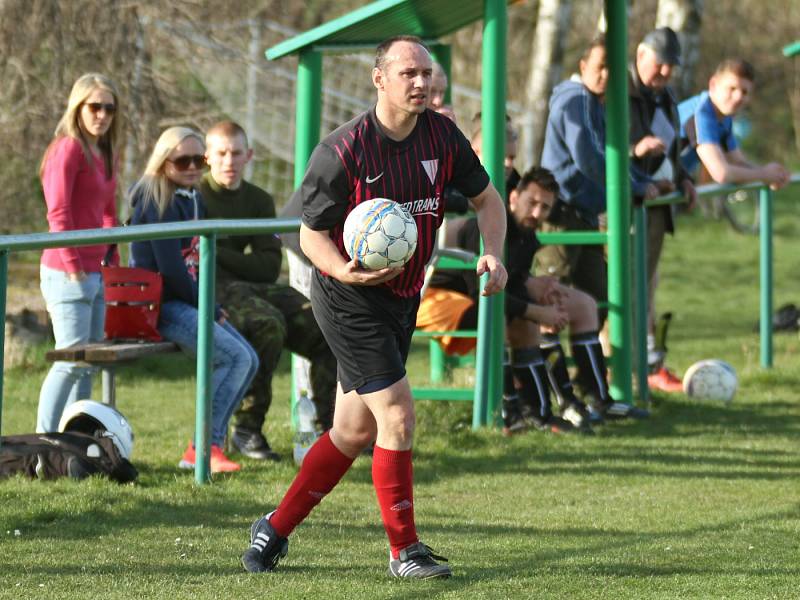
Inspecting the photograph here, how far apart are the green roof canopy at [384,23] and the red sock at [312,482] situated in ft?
11.7

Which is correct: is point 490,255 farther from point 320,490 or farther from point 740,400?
point 740,400

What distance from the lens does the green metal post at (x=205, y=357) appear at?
7.38m

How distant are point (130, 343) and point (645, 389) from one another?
3.88 m

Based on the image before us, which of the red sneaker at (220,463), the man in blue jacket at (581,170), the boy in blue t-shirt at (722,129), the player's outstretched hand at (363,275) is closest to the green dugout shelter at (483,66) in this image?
the man in blue jacket at (581,170)

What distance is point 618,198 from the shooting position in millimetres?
9930

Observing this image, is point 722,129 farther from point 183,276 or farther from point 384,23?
point 183,276

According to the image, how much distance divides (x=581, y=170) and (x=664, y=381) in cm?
197

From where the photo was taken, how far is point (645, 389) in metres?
10.4

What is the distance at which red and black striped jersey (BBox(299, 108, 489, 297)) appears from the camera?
5.43 metres

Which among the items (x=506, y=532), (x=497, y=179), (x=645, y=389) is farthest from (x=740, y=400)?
(x=506, y=532)

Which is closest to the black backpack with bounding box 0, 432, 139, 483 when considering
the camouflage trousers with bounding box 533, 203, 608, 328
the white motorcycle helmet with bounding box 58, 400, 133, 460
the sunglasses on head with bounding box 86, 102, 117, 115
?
the white motorcycle helmet with bounding box 58, 400, 133, 460

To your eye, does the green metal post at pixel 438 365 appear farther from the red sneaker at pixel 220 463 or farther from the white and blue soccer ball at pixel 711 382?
the red sneaker at pixel 220 463

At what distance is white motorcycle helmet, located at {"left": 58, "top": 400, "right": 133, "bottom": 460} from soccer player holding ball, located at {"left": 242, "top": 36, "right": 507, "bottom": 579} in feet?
6.82

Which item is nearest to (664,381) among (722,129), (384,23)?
(722,129)
